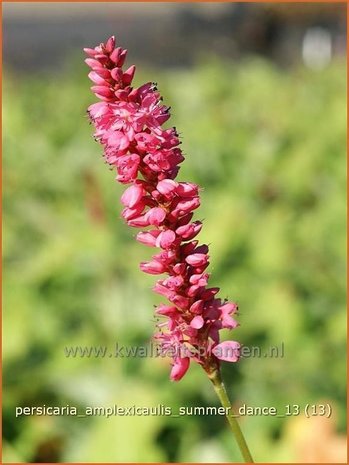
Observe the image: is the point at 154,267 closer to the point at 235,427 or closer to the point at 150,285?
the point at 235,427

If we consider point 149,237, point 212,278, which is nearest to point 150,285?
point 212,278

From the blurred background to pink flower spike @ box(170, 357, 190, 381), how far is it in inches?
5.7

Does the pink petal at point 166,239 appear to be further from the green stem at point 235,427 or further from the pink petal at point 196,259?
the green stem at point 235,427

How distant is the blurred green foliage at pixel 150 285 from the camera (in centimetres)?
378

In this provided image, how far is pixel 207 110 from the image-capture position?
9070 millimetres

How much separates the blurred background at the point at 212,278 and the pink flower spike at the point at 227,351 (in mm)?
126

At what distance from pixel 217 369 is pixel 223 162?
5.88 metres

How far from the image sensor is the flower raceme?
3.44 ft

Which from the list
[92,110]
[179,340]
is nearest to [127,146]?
[92,110]

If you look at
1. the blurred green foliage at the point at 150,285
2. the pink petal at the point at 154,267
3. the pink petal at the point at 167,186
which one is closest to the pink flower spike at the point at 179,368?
the pink petal at the point at 154,267

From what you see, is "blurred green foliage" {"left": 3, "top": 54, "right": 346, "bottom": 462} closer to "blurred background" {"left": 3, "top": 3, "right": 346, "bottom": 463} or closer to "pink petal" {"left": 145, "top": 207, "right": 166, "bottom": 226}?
→ "blurred background" {"left": 3, "top": 3, "right": 346, "bottom": 463}

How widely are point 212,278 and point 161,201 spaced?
359 centimetres

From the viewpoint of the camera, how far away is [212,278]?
184 inches

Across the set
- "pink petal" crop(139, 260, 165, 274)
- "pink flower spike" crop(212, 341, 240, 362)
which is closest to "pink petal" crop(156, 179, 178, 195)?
"pink petal" crop(139, 260, 165, 274)
